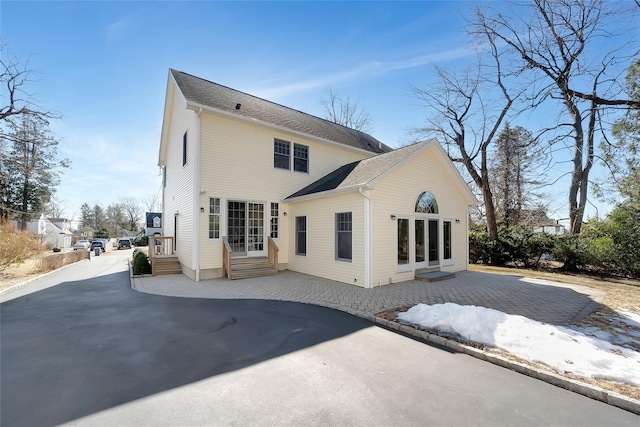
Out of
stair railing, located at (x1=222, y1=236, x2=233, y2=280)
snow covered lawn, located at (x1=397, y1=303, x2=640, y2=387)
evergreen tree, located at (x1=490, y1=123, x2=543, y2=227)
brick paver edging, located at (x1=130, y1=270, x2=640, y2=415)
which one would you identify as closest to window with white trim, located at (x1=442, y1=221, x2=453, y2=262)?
snow covered lawn, located at (x1=397, y1=303, x2=640, y2=387)

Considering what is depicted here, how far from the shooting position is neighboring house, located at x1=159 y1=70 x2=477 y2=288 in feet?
30.4

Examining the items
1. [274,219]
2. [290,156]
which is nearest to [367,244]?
[274,219]

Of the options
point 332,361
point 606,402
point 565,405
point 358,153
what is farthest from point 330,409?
point 358,153

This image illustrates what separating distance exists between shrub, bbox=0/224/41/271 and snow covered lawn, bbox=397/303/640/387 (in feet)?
51.3

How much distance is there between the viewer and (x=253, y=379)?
3.38 meters

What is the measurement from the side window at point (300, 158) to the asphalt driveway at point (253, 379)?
8355 mm

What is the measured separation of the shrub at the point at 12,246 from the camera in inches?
445

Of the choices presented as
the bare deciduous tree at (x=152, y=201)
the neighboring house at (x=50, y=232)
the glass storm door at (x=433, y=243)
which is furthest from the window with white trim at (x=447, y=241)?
the bare deciduous tree at (x=152, y=201)

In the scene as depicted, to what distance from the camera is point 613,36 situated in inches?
305

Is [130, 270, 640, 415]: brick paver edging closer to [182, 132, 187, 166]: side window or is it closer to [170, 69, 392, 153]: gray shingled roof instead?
[170, 69, 392, 153]: gray shingled roof

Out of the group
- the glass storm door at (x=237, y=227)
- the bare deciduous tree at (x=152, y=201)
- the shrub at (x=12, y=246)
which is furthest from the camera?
the bare deciduous tree at (x=152, y=201)

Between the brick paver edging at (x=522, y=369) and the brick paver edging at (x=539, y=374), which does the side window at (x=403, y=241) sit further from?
the brick paver edging at (x=539, y=374)

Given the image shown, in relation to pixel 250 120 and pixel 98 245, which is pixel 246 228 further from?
pixel 98 245

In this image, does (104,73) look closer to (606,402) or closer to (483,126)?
(606,402)
